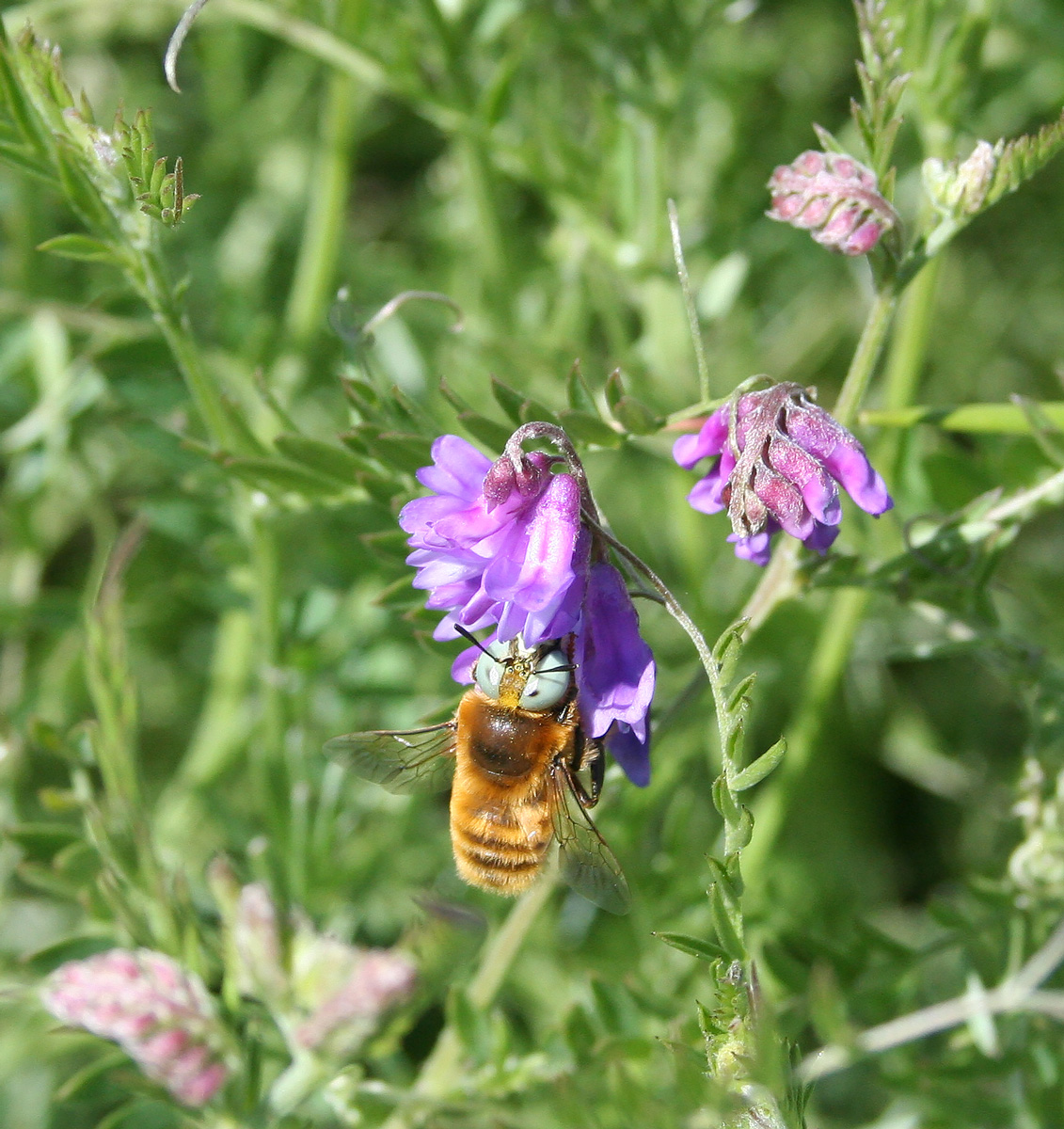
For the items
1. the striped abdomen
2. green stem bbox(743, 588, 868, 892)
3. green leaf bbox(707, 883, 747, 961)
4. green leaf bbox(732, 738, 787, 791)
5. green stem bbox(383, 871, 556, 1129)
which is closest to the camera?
green leaf bbox(732, 738, 787, 791)

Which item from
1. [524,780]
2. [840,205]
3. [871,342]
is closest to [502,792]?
[524,780]

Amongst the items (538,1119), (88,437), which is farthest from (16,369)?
(538,1119)

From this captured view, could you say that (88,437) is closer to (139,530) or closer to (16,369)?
(16,369)

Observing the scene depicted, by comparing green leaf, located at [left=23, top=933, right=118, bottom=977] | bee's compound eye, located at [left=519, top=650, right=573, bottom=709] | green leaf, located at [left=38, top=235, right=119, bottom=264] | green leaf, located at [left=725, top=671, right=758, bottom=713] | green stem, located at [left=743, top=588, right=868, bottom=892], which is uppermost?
green leaf, located at [left=38, top=235, right=119, bottom=264]

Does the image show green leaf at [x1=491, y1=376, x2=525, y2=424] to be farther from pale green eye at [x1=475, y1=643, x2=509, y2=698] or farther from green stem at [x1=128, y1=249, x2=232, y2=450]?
green stem at [x1=128, y1=249, x2=232, y2=450]

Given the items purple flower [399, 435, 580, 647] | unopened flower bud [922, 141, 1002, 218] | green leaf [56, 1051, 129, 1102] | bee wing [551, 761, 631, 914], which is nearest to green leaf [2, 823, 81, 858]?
green leaf [56, 1051, 129, 1102]

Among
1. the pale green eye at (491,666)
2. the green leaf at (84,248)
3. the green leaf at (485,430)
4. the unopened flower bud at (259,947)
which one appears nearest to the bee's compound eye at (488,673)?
the pale green eye at (491,666)

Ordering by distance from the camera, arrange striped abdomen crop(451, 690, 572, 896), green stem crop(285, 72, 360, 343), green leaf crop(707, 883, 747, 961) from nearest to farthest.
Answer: green leaf crop(707, 883, 747, 961), striped abdomen crop(451, 690, 572, 896), green stem crop(285, 72, 360, 343)
